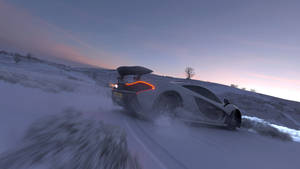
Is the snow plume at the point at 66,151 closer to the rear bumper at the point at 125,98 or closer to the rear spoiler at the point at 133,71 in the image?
the rear bumper at the point at 125,98

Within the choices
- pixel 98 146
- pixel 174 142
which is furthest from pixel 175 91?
pixel 98 146

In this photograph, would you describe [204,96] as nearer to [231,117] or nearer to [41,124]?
[231,117]

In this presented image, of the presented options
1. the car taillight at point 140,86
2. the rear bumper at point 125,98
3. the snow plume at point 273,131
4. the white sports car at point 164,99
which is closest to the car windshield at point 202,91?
the white sports car at point 164,99

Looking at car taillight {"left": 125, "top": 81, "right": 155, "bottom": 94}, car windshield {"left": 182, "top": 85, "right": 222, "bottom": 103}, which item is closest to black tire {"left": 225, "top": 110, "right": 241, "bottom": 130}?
car windshield {"left": 182, "top": 85, "right": 222, "bottom": 103}

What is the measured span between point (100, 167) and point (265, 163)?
2.44 meters

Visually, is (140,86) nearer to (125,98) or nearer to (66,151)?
(125,98)

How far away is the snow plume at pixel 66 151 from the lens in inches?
50.4

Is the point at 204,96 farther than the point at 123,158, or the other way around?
the point at 204,96

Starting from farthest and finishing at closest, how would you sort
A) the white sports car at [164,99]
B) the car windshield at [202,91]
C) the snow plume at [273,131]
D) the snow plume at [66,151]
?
the snow plume at [273,131] < the car windshield at [202,91] < the white sports car at [164,99] < the snow plume at [66,151]

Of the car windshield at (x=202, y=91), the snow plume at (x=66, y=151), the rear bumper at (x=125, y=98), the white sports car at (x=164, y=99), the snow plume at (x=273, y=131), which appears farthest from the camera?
the snow plume at (x=273, y=131)

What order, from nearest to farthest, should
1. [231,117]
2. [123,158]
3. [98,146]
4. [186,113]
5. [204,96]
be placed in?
[123,158], [98,146], [186,113], [204,96], [231,117]

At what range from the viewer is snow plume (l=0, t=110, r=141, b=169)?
1280 millimetres

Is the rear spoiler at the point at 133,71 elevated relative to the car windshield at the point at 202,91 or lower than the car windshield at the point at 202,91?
elevated

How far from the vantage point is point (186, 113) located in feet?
12.6
